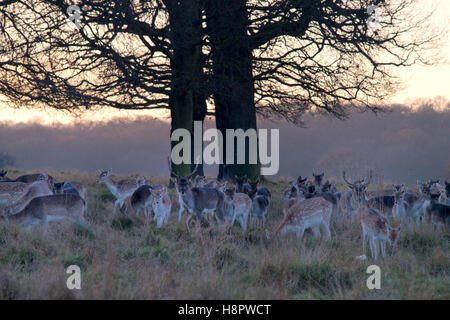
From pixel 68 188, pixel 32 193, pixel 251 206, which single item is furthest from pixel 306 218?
pixel 32 193

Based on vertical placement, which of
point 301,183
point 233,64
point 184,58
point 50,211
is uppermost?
point 184,58

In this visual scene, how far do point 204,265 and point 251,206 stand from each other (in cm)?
484

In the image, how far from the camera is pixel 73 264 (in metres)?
7.76

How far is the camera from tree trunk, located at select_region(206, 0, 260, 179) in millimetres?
15992

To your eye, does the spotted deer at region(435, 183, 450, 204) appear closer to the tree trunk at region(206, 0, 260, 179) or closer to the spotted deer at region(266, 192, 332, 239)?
the spotted deer at region(266, 192, 332, 239)

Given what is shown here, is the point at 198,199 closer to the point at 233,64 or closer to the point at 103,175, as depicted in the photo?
the point at 103,175

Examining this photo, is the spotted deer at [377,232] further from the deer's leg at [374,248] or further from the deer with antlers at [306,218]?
the deer with antlers at [306,218]

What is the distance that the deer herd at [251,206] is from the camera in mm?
10125

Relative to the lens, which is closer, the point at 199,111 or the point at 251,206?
the point at 251,206

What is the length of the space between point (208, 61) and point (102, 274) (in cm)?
1188

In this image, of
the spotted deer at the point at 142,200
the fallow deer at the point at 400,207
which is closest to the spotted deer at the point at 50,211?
the spotted deer at the point at 142,200

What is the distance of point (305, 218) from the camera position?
1014 cm

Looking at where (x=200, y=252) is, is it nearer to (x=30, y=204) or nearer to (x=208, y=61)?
(x=30, y=204)
